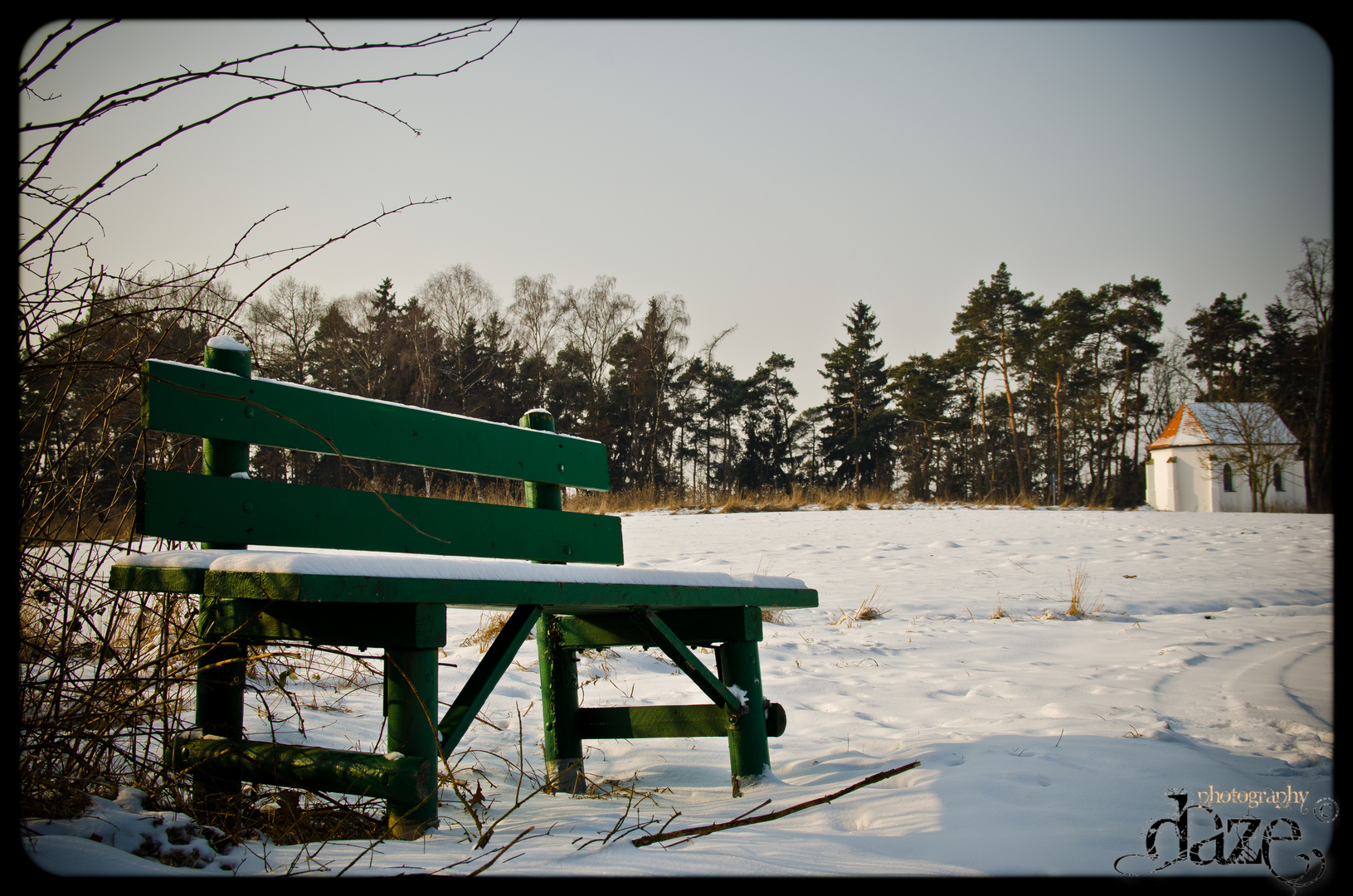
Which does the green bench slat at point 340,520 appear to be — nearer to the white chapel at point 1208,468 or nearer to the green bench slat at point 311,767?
the green bench slat at point 311,767

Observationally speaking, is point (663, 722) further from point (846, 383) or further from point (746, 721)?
point (846, 383)

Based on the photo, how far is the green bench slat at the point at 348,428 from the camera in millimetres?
1985

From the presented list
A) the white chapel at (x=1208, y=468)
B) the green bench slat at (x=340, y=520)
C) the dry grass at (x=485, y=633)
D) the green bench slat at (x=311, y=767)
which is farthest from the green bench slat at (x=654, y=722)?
the white chapel at (x=1208, y=468)

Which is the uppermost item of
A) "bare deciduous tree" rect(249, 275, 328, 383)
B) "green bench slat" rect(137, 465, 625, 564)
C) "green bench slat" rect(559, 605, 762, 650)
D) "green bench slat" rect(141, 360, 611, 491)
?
"bare deciduous tree" rect(249, 275, 328, 383)

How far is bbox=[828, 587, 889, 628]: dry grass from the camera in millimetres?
5801

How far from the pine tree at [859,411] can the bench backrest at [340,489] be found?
36.2 m

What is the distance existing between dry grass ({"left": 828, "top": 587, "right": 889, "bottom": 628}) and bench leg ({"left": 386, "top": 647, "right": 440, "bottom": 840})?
4.37 meters

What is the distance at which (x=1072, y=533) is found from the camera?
1127 cm

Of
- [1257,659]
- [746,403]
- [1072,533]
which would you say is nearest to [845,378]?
[746,403]

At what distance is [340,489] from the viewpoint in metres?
2.19

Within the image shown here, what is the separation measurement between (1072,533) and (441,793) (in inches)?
438

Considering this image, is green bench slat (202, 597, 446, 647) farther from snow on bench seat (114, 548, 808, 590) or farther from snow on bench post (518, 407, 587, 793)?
snow on bench post (518, 407, 587, 793)

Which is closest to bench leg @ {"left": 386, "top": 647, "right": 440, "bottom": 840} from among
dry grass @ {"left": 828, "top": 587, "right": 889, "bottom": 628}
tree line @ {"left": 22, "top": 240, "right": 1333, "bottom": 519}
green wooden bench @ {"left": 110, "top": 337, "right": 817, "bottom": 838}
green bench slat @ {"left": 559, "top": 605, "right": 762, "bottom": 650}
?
green wooden bench @ {"left": 110, "top": 337, "right": 817, "bottom": 838}
